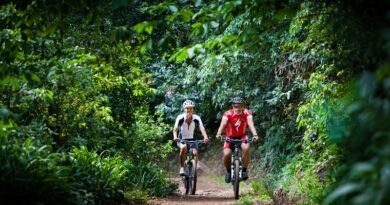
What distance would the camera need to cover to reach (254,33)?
18.1ft

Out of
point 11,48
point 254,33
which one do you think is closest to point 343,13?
point 254,33

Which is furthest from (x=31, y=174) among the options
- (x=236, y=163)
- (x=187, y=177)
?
(x=187, y=177)

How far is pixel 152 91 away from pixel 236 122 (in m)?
1.94

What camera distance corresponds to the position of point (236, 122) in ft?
34.3

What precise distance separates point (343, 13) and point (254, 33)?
0.91 m

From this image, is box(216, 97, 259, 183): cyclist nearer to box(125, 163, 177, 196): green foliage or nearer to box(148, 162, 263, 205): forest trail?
box(148, 162, 263, 205): forest trail

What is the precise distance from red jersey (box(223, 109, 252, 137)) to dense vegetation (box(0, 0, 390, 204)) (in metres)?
1.20

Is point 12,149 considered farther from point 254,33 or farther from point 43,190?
point 254,33

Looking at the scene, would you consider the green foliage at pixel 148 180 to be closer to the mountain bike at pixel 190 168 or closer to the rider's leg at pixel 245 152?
the mountain bike at pixel 190 168

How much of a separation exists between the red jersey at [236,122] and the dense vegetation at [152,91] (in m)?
1.20

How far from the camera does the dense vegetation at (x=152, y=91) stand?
359 centimetres

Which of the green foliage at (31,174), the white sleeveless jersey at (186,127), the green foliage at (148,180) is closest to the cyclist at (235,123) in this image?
the white sleeveless jersey at (186,127)

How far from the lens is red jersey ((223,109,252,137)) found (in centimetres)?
1045

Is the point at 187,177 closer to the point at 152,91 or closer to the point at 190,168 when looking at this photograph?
the point at 190,168
